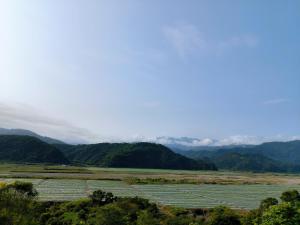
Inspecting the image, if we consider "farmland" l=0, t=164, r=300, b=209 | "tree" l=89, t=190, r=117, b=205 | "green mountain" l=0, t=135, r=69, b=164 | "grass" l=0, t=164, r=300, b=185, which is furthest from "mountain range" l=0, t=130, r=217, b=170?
"tree" l=89, t=190, r=117, b=205

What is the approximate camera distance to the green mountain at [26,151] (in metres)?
157

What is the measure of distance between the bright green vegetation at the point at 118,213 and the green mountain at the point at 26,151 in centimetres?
12045

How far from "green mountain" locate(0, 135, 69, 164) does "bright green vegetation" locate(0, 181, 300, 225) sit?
120448 millimetres

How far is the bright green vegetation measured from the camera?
21891 mm

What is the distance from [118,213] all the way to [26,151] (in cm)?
14490

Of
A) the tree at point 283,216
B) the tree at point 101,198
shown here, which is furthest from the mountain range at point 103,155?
the tree at point 283,216

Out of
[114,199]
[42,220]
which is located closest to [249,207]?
[114,199]

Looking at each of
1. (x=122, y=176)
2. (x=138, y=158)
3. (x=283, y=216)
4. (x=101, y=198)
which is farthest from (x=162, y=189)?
(x=138, y=158)

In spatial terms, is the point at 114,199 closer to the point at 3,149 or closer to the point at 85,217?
the point at 85,217

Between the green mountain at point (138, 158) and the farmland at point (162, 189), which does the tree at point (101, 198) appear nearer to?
the farmland at point (162, 189)

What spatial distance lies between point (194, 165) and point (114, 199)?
150141 mm

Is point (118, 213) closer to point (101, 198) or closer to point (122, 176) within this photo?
point (101, 198)

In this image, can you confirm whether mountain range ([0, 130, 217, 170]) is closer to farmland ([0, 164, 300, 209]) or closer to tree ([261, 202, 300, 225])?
farmland ([0, 164, 300, 209])

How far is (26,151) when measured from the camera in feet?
534
